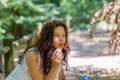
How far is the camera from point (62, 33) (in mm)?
3543

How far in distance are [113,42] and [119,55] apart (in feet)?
8.76

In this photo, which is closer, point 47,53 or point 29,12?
point 47,53

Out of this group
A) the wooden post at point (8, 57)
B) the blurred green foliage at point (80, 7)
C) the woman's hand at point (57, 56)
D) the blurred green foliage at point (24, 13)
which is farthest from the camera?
the blurred green foliage at point (80, 7)

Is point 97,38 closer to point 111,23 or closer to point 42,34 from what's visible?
point 111,23

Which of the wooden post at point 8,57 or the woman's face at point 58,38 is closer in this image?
the woman's face at point 58,38

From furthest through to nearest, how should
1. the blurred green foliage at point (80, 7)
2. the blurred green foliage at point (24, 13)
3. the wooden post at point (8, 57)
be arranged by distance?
the blurred green foliage at point (80, 7)
the blurred green foliage at point (24, 13)
the wooden post at point (8, 57)

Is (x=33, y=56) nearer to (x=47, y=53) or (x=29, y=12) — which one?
(x=47, y=53)

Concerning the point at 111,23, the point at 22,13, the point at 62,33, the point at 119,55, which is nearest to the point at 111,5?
the point at 111,23

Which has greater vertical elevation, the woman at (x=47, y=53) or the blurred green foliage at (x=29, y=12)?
the woman at (x=47, y=53)

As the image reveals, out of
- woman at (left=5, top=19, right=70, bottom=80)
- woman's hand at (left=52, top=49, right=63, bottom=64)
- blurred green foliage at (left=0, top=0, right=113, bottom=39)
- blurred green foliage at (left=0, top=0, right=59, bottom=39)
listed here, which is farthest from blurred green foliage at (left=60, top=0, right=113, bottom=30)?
woman's hand at (left=52, top=49, right=63, bottom=64)

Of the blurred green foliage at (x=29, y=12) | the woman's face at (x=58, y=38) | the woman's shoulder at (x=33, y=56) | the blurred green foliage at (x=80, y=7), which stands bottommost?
the blurred green foliage at (x=80, y=7)

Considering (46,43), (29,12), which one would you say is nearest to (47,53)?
(46,43)

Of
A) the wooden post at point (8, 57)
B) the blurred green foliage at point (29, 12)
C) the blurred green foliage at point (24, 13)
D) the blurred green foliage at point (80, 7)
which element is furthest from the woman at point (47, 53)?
the blurred green foliage at point (80, 7)

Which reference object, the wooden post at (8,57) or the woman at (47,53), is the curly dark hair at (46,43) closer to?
the woman at (47,53)
